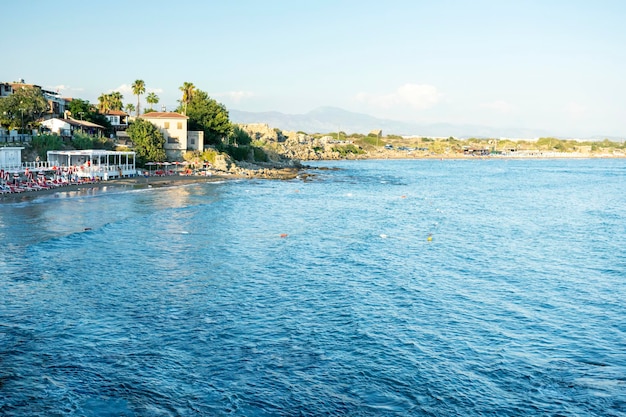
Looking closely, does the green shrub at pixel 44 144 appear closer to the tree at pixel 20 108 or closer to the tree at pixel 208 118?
the tree at pixel 20 108

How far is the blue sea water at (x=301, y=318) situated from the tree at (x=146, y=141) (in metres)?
31.8

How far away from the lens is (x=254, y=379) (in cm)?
1454

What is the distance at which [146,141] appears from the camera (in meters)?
70.9

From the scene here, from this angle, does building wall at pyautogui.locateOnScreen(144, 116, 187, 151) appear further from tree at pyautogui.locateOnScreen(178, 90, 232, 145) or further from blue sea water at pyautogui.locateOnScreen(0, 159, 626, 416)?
blue sea water at pyautogui.locateOnScreen(0, 159, 626, 416)

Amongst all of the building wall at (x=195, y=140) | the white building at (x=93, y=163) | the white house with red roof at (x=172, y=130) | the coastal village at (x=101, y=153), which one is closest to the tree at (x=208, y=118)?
the coastal village at (x=101, y=153)

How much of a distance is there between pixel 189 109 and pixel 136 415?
81.5 metres

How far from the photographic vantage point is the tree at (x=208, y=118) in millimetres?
88188

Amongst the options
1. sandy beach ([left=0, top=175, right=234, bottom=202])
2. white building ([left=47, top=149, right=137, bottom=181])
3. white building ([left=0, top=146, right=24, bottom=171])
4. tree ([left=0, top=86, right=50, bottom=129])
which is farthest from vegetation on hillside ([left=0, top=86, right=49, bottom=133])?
sandy beach ([left=0, top=175, right=234, bottom=202])

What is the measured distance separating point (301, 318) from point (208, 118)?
73941 mm

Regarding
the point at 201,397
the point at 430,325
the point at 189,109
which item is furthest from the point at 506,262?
the point at 189,109

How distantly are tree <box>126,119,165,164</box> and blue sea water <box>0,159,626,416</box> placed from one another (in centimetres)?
3179

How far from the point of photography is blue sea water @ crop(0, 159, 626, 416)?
13711mm

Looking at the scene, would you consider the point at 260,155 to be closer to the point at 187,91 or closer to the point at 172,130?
the point at 187,91

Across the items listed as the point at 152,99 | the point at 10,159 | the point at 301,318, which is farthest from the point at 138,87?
the point at 301,318
